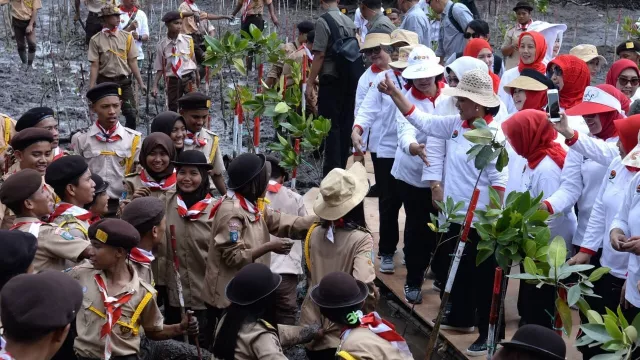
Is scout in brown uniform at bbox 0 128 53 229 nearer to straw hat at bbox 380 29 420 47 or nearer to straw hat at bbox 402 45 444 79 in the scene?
straw hat at bbox 402 45 444 79

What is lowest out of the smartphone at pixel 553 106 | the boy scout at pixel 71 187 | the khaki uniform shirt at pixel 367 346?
the khaki uniform shirt at pixel 367 346

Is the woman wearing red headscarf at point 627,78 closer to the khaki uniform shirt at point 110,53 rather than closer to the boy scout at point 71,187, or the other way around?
the boy scout at point 71,187

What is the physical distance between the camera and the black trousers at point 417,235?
5.81 meters

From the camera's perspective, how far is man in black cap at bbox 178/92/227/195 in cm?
586

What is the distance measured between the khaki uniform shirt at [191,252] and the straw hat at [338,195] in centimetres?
94

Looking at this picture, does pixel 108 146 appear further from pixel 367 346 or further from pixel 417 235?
pixel 367 346

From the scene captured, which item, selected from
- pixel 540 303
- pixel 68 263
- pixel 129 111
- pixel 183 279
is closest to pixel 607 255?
pixel 540 303

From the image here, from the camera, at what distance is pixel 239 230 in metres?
4.52

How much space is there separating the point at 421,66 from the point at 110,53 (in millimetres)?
4369

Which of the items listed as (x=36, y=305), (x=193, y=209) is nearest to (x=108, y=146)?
(x=193, y=209)

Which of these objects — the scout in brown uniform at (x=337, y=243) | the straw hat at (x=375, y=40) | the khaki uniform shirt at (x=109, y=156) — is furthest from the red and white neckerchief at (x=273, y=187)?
the straw hat at (x=375, y=40)

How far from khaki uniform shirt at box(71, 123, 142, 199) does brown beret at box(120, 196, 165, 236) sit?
5.29ft

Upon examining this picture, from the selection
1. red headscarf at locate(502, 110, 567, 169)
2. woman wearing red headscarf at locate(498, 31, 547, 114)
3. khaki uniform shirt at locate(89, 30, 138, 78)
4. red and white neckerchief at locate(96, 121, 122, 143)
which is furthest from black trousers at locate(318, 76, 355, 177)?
red headscarf at locate(502, 110, 567, 169)

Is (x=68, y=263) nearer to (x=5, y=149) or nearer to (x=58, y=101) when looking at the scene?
(x=5, y=149)
